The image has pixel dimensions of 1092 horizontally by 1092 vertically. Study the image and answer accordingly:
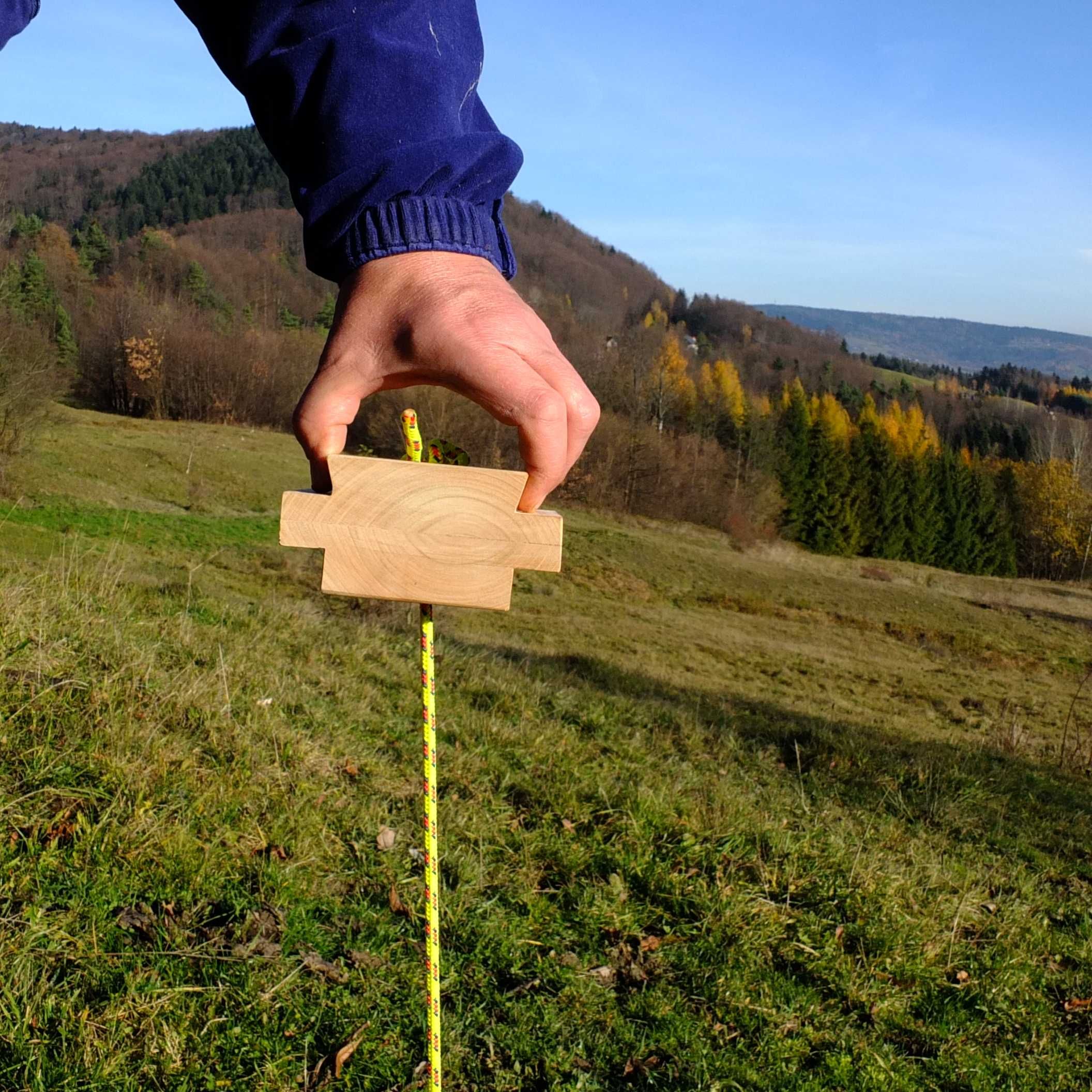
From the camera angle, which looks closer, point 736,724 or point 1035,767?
point 736,724

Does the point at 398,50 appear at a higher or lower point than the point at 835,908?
higher

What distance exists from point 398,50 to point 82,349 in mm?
63241

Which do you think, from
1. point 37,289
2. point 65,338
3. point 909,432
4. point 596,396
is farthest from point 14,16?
point 909,432

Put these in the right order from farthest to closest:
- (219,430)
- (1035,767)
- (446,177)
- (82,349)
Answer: (82,349), (219,430), (1035,767), (446,177)

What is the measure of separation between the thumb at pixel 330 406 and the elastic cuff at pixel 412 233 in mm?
130

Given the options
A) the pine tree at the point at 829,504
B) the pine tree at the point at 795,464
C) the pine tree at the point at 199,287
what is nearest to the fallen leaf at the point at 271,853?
the pine tree at the point at 829,504

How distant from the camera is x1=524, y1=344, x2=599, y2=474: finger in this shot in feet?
4.02

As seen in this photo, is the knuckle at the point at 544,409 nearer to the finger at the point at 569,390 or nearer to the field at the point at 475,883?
the finger at the point at 569,390

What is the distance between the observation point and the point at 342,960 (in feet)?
9.62

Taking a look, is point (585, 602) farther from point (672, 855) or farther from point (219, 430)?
point (219, 430)

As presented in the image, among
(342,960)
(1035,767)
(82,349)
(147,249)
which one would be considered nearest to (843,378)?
(147,249)

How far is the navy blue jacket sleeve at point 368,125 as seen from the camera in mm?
1217

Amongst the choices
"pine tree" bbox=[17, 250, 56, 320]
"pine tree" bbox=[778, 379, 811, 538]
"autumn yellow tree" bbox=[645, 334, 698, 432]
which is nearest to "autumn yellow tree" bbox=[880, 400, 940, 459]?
"pine tree" bbox=[778, 379, 811, 538]

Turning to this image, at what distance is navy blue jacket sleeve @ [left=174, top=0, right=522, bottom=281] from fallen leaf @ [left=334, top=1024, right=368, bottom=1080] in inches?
87.6
